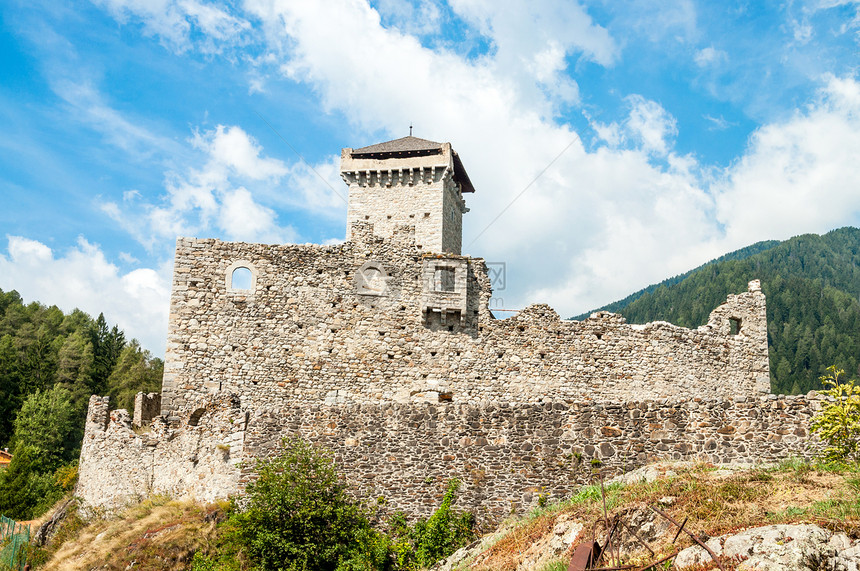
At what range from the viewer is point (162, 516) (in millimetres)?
→ 15695

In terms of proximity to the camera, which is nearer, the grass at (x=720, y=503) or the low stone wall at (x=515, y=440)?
the grass at (x=720, y=503)

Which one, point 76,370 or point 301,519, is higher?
point 76,370

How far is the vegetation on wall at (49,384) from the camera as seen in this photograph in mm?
34094

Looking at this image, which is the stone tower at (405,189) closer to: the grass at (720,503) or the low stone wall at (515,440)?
the low stone wall at (515,440)

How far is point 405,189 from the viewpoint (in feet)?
103

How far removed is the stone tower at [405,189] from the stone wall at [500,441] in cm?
1620

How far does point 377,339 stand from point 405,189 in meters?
11.4

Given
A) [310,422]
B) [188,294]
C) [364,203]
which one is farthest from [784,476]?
[364,203]

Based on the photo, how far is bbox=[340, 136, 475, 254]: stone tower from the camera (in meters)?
30.7

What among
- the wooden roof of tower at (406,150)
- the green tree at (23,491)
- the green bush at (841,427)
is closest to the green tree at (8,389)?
the green tree at (23,491)

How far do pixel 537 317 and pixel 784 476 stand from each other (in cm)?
1298

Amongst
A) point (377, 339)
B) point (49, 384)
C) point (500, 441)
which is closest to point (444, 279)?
point (377, 339)

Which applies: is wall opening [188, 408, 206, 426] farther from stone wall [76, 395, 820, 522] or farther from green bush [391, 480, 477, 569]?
green bush [391, 480, 477, 569]

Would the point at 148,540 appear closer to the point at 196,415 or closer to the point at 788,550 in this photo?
the point at 196,415
